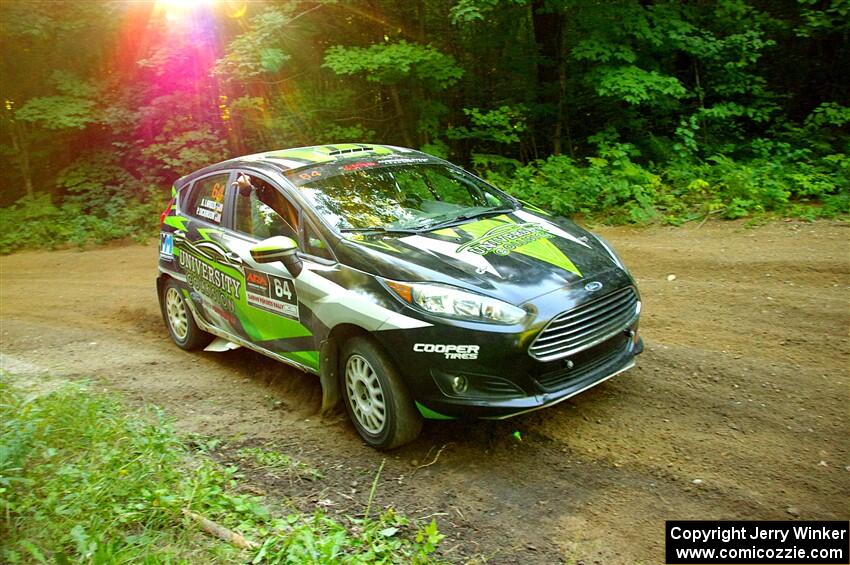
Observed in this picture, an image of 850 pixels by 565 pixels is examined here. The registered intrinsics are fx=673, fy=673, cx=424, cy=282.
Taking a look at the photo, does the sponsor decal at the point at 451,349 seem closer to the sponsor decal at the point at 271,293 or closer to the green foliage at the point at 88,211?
the sponsor decal at the point at 271,293

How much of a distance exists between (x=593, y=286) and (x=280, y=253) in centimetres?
215

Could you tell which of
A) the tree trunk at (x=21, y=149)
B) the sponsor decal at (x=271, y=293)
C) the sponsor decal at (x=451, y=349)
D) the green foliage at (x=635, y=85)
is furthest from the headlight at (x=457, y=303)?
the tree trunk at (x=21, y=149)

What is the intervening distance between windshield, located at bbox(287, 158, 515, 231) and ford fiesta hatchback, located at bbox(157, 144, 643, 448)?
0.02 metres

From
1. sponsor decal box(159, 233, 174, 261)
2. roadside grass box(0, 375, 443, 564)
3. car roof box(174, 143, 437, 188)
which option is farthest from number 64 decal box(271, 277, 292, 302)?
sponsor decal box(159, 233, 174, 261)

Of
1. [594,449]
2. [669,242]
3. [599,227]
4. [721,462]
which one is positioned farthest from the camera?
[599,227]

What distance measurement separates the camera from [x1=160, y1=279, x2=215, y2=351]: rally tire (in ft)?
21.9

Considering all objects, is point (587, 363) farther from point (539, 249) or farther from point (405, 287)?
point (405, 287)

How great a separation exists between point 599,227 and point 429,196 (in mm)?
4807

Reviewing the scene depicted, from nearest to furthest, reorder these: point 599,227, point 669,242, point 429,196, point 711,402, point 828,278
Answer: point 711,402 < point 429,196 < point 828,278 < point 669,242 < point 599,227

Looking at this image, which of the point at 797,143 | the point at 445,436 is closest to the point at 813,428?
the point at 445,436

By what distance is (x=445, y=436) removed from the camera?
183 inches

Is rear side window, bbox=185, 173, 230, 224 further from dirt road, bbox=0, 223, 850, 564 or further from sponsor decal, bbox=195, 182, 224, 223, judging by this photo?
dirt road, bbox=0, 223, 850, 564

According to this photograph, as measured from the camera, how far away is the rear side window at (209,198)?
19.6ft

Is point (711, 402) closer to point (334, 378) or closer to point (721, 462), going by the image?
point (721, 462)
